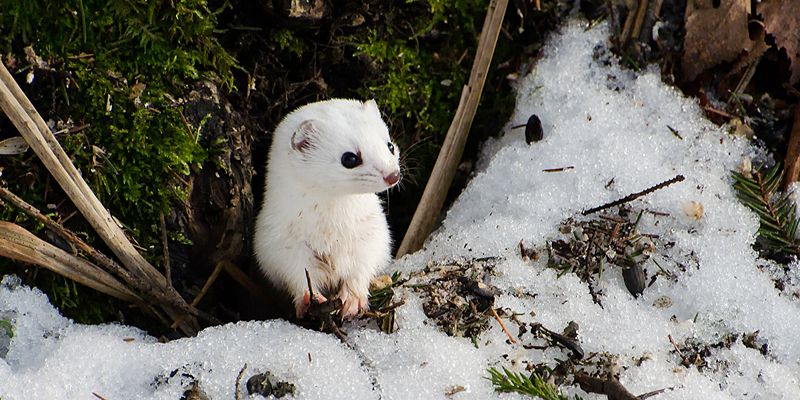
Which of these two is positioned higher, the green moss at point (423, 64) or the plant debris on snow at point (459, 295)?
the green moss at point (423, 64)

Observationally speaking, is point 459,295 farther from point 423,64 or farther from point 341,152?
point 423,64

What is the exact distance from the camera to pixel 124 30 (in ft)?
10.3

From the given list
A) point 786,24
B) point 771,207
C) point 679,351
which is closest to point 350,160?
point 679,351

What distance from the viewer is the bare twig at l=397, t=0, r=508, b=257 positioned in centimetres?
399

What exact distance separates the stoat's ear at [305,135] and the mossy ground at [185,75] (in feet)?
1.56

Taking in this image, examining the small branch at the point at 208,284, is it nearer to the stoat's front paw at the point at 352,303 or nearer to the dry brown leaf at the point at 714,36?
the stoat's front paw at the point at 352,303

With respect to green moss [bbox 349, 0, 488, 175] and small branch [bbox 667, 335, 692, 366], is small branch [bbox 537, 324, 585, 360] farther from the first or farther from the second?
green moss [bbox 349, 0, 488, 175]

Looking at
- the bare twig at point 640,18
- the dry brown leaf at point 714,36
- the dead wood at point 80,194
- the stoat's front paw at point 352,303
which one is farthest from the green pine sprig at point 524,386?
the bare twig at point 640,18

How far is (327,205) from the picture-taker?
3.32m

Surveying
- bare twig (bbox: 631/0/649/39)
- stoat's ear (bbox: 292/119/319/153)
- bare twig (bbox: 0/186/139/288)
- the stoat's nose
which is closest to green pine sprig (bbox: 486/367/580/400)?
the stoat's nose

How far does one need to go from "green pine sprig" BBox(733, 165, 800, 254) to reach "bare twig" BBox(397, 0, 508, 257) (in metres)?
1.29

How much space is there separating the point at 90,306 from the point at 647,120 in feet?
8.72

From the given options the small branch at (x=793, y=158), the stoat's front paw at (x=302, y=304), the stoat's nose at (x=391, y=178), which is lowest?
the stoat's front paw at (x=302, y=304)

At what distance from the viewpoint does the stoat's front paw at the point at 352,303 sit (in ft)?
10.3
